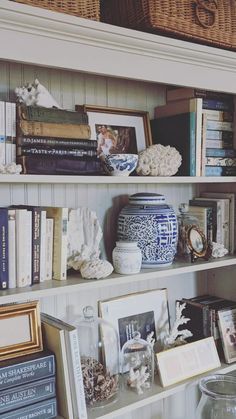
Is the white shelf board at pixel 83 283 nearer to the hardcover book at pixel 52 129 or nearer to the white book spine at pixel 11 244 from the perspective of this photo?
the white book spine at pixel 11 244

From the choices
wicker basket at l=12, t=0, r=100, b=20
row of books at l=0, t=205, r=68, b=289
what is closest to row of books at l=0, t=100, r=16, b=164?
row of books at l=0, t=205, r=68, b=289

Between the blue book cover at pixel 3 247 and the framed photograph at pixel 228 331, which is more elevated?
the blue book cover at pixel 3 247

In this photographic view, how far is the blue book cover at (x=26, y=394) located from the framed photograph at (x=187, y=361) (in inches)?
16.5

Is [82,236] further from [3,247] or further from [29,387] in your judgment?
[29,387]

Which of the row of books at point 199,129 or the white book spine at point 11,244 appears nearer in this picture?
the white book spine at point 11,244

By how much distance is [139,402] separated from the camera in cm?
151

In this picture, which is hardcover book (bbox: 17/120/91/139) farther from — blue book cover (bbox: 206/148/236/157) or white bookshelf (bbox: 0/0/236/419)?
blue book cover (bbox: 206/148/236/157)

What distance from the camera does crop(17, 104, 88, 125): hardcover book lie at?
131 cm

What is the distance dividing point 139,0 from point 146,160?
1.52ft

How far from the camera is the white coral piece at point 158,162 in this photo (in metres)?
1.56

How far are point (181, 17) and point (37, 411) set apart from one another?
1169 mm

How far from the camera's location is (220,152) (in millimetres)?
1801

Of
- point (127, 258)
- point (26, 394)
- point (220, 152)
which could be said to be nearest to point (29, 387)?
point (26, 394)

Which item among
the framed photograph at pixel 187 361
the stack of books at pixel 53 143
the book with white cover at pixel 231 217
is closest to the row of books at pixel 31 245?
the stack of books at pixel 53 143
